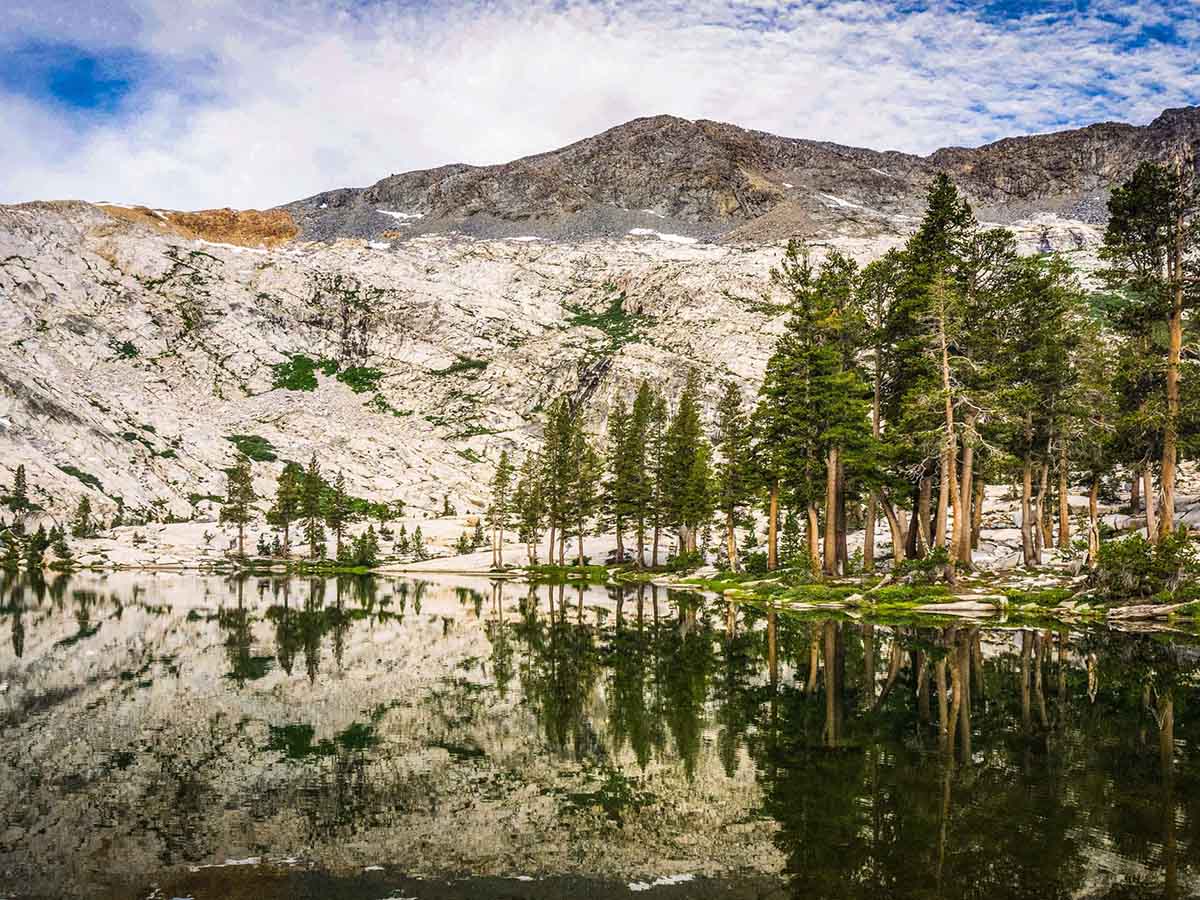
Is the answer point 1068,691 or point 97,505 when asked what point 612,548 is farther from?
point 97,505

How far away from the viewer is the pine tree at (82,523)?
377ft

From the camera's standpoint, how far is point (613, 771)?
12617 mm

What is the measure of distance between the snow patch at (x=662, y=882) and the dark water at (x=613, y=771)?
4cm

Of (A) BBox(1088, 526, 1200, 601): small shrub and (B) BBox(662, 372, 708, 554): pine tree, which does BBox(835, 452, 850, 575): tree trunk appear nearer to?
(A) BBox(1088, 526, 1200, 601): small shrub

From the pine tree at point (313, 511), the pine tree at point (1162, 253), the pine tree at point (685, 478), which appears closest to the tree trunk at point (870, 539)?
Answer: the pine tree at point (1162, 253)

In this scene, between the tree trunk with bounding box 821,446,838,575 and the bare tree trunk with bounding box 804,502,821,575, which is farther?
the bare tree trunk with bounding box 804,502,821,575

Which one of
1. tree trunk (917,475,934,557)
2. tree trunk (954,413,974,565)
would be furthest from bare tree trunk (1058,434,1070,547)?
tree trunk (954,413,974,565)

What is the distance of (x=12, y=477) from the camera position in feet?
446

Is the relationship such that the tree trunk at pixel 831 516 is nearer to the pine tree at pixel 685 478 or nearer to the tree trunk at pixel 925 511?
the tree trunk at pixel 925 511

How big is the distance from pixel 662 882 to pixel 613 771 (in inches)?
169

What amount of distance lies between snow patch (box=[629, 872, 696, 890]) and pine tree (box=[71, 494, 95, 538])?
131 meters

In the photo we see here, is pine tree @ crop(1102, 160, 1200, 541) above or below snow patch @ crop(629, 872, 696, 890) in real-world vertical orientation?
above

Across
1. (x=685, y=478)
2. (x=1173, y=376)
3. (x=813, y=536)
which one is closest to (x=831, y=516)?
(x=813, y=536)

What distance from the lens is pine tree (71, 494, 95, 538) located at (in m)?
115
